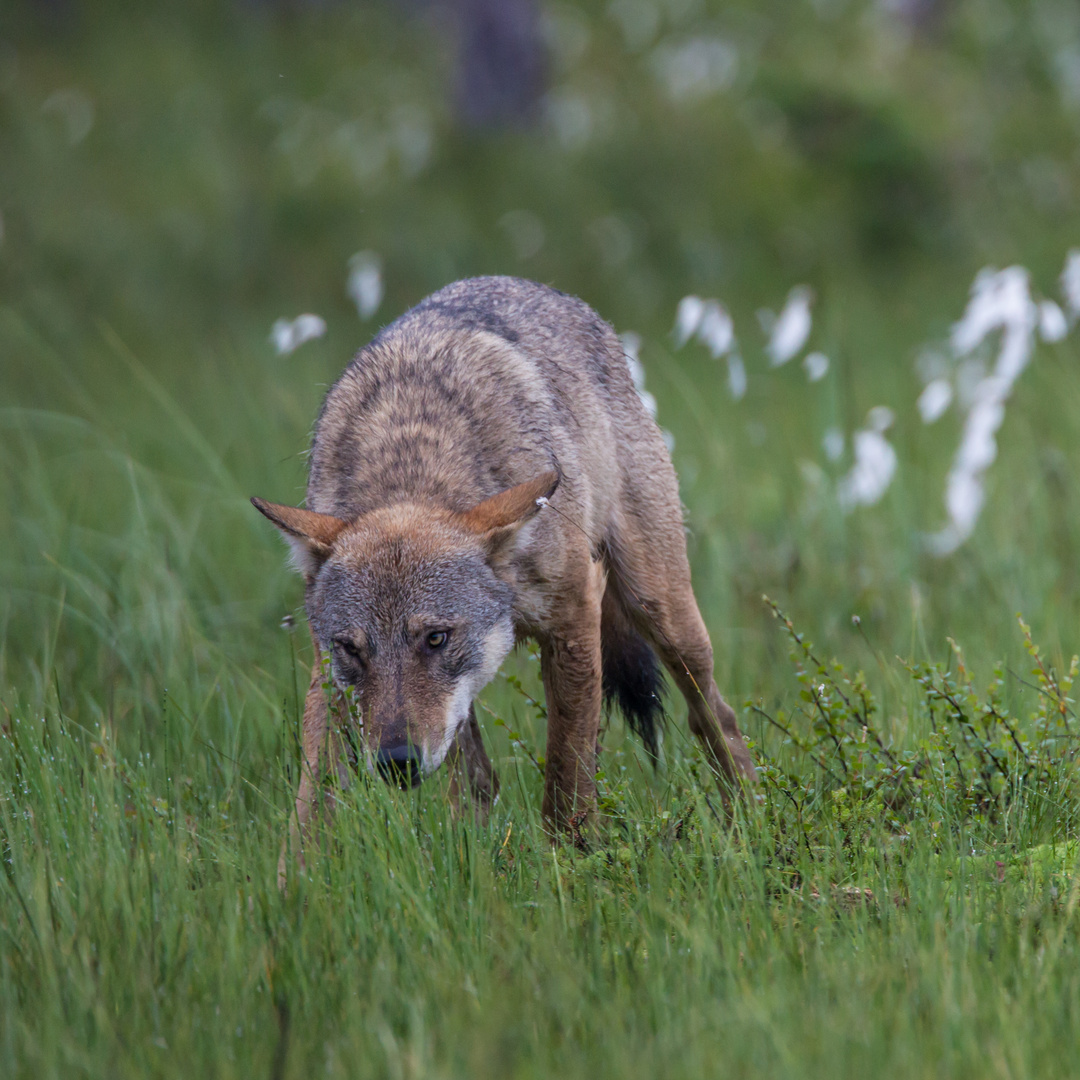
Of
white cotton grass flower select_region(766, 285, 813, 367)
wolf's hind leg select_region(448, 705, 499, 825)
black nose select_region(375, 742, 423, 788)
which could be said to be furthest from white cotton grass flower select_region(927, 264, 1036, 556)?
black nose select_region(375, 742, 423, 788)

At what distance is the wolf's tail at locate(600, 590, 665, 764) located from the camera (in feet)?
14.1

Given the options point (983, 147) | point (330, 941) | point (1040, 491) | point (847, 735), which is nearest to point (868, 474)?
point (1040, 491)

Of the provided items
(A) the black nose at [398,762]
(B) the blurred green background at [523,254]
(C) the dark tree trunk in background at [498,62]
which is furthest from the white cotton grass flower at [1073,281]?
(C) the dark tree trunk in background at [498,62]

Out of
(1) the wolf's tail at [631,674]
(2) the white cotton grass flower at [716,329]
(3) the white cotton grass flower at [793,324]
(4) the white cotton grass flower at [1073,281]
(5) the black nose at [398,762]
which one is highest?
(3) the white cotton grass flower at [793,324]

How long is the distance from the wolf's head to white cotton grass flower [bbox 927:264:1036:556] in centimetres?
270

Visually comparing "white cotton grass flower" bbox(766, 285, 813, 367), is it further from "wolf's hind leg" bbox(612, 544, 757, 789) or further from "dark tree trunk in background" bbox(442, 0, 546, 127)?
"dark tree trunk in background" bbox(442, 0, 546, 127)

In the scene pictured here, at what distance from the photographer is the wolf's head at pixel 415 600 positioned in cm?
356

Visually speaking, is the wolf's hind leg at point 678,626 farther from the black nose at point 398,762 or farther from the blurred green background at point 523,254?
the black nose at point 398,762

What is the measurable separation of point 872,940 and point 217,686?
245 cm

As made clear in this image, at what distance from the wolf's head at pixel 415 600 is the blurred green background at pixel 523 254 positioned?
1.07 metres

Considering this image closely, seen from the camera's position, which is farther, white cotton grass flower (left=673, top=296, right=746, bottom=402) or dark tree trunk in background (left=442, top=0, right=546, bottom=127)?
dark tree trunk in background (left=442, top=0, right=546, bottom=127)

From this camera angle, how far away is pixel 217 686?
14.3 ft

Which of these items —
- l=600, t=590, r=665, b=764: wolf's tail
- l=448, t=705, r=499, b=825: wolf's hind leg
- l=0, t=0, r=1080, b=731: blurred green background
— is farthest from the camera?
l=0, t=0, r=1080, b=731: blurred green background

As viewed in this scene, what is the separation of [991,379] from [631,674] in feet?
8.41
